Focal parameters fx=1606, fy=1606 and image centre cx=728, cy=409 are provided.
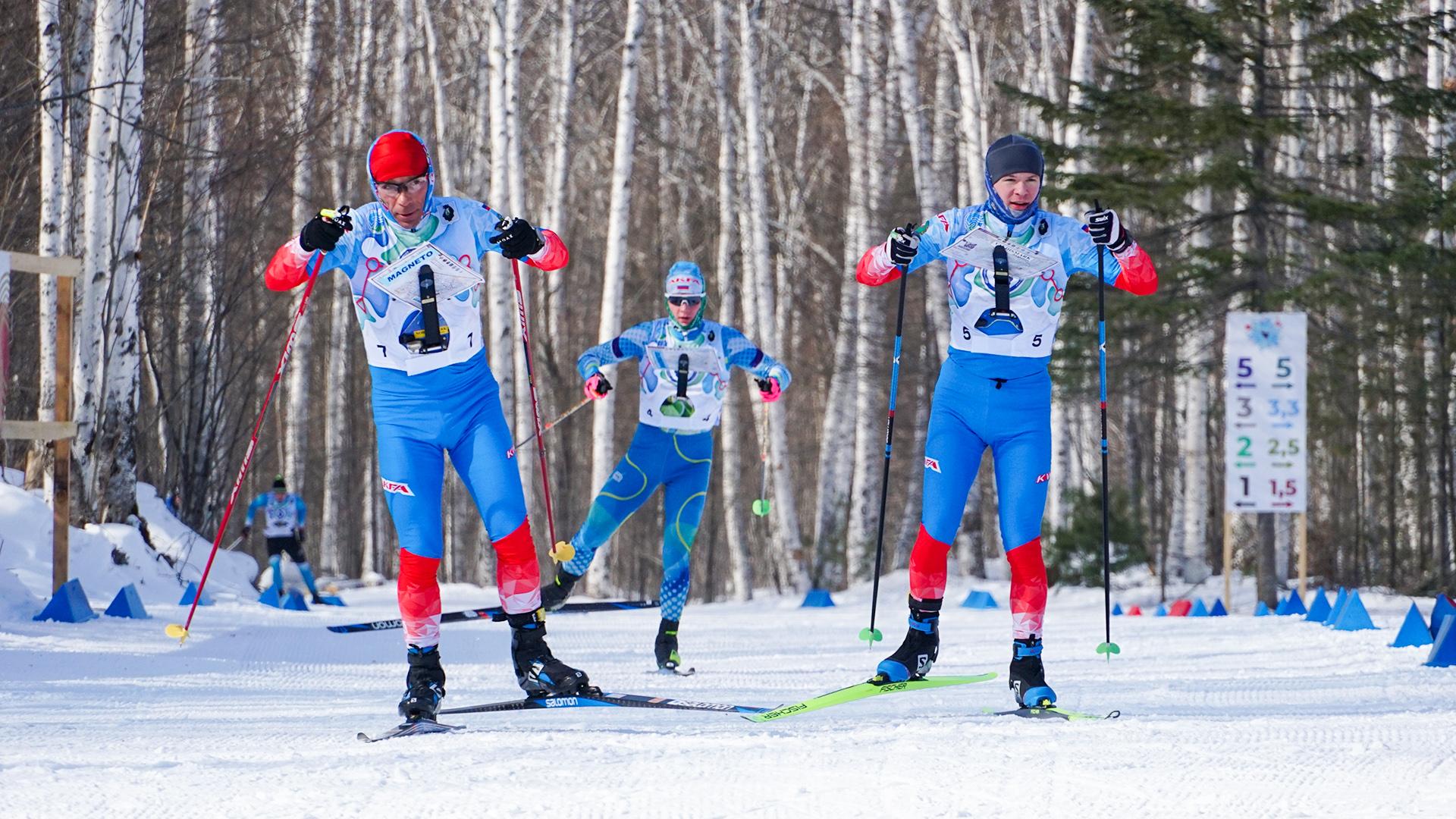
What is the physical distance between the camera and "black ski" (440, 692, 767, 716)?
19.4 feet

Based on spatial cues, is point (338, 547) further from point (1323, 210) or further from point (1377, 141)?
point (1377, 141)

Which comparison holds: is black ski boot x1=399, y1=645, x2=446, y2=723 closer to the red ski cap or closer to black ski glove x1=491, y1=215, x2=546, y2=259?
black ski glove x1=491, y1=215, x2=546, y2=259

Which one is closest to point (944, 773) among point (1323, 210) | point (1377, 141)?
point (1323, 210)

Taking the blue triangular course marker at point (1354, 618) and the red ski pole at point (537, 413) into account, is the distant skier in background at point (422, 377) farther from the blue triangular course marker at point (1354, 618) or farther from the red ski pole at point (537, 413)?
the blue triangular course marker at point (1354, 618)

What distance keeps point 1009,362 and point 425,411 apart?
223 centimetres

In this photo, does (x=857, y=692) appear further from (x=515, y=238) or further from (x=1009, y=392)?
(x=515, y=238)

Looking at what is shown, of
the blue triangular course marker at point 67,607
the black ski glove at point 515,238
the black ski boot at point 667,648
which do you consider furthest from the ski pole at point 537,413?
the blue triangular course marker at point 67,607

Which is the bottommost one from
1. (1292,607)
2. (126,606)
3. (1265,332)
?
(1292,607)

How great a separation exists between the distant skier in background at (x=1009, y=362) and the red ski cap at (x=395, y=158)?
184cm

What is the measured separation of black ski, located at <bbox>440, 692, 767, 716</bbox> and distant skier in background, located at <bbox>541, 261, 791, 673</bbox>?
2657 millimetres

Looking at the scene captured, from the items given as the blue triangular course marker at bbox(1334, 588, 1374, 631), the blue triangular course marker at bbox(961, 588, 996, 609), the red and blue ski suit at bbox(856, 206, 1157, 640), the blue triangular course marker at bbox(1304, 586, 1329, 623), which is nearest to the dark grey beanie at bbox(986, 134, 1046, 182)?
the red and blue ski suit at bbox(856, 206, 1157, 640)

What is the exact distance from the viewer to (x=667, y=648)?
832 cm

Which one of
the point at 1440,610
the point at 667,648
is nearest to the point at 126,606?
the point at 667,648

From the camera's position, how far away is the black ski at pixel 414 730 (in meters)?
5.26
